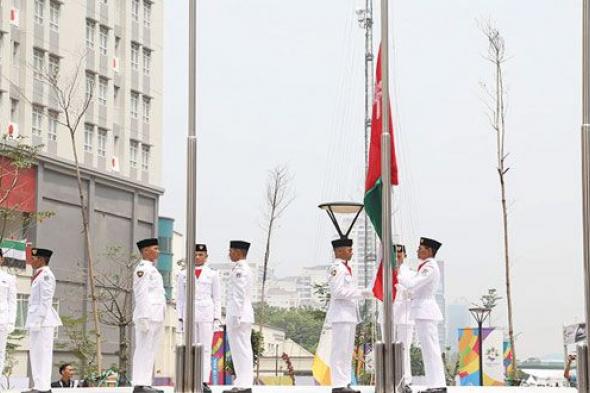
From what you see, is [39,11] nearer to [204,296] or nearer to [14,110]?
[14,110]

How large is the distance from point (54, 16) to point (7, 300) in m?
24.3

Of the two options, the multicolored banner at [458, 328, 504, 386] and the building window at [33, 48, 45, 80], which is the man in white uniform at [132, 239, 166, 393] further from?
the building window at [33, 48, 45, 80]

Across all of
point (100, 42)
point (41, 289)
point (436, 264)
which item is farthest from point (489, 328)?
point (100, 42)

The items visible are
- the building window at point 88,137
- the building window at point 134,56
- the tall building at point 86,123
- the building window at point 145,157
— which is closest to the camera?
the tall building at point 86,123

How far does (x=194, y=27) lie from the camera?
30.8 feet

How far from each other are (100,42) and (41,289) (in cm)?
2658

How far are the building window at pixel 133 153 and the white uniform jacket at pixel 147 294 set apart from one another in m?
27.4

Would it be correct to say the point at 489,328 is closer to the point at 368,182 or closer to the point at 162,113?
the point at 368,182

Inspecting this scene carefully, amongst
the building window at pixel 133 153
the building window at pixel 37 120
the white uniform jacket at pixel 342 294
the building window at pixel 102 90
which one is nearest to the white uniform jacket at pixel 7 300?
the white uniform jacket at pixel 342 294

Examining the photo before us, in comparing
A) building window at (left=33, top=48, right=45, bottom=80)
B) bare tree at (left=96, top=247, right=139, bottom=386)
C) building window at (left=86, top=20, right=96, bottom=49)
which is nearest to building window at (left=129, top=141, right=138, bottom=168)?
bare tree at (left=96, top=247, right=139, bottom=386)

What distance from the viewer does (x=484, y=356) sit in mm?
18578

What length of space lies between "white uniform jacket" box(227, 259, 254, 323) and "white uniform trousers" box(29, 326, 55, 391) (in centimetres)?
184

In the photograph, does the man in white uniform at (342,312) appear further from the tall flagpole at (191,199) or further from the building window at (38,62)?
the building window at (38,62)

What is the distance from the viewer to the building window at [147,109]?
37938 mm
